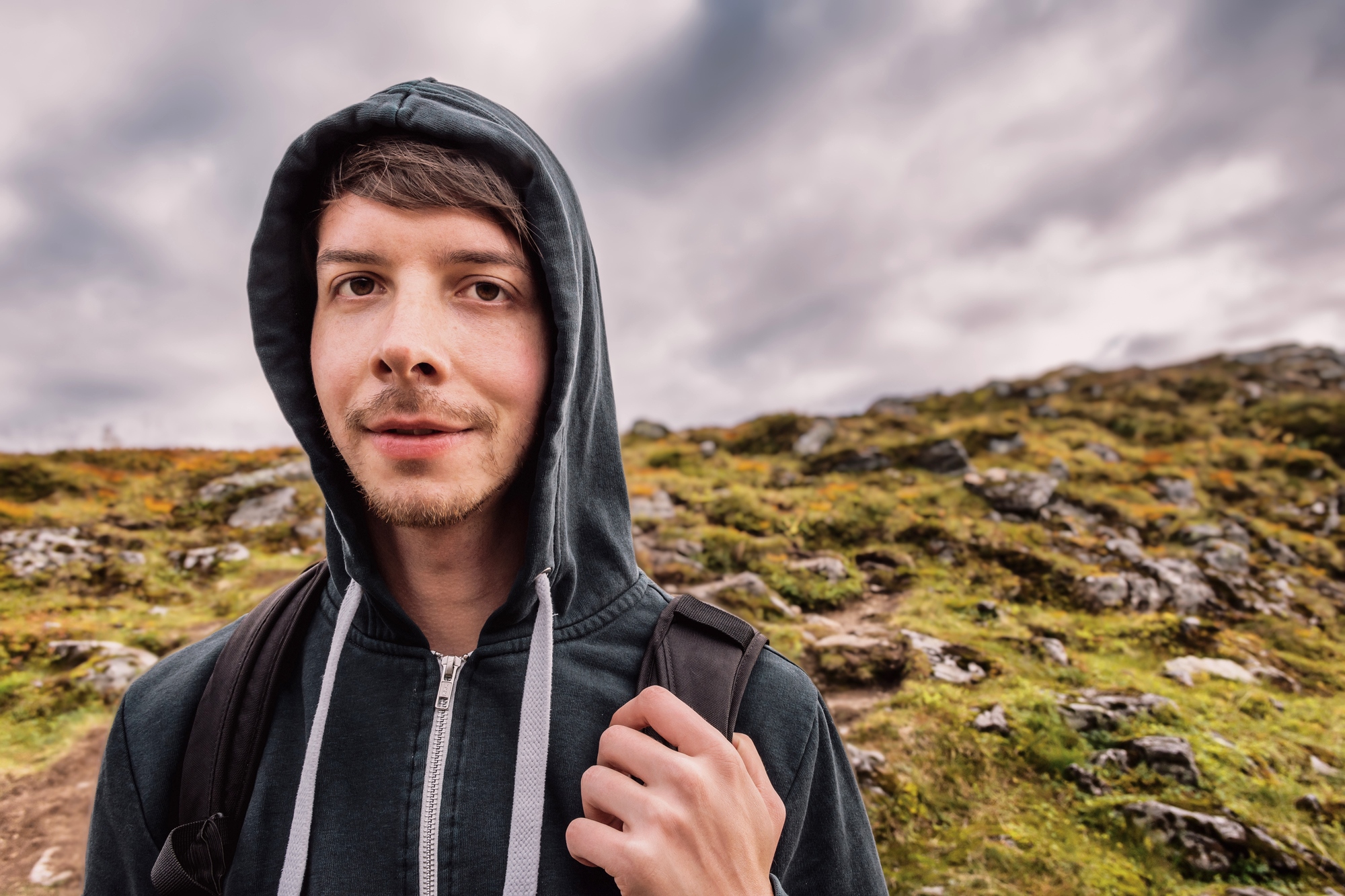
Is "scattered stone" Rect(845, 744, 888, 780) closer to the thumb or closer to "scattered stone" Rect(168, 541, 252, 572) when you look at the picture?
the thumb

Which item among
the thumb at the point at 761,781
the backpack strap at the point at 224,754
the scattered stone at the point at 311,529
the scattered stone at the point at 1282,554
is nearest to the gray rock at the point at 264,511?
the scattered stone at the point at 311,529

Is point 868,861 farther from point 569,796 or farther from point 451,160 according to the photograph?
point 451,160

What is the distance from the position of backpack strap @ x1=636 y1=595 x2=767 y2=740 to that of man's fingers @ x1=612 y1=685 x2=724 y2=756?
22 cm

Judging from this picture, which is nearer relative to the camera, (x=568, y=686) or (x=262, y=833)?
(x=262, y=833)

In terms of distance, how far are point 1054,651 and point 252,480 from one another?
46.7ft

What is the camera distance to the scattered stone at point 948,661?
247 inches

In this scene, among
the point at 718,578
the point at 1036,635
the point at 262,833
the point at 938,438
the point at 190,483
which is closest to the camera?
the point at 262,833

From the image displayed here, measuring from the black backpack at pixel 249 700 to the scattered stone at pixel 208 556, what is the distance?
865 centimetres

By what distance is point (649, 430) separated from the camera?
2598cm

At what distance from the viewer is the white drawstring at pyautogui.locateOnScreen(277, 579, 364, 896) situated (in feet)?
5.65

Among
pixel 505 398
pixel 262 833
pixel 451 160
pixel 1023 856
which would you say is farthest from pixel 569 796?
pixel 1023 856

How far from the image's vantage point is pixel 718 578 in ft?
29.6

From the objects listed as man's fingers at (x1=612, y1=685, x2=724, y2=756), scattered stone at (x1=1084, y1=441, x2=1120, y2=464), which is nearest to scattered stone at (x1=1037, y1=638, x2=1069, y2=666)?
man's fingers at (x1=612, y1=685, x2=724, y2=756)

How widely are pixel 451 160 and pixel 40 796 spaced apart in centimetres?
551
